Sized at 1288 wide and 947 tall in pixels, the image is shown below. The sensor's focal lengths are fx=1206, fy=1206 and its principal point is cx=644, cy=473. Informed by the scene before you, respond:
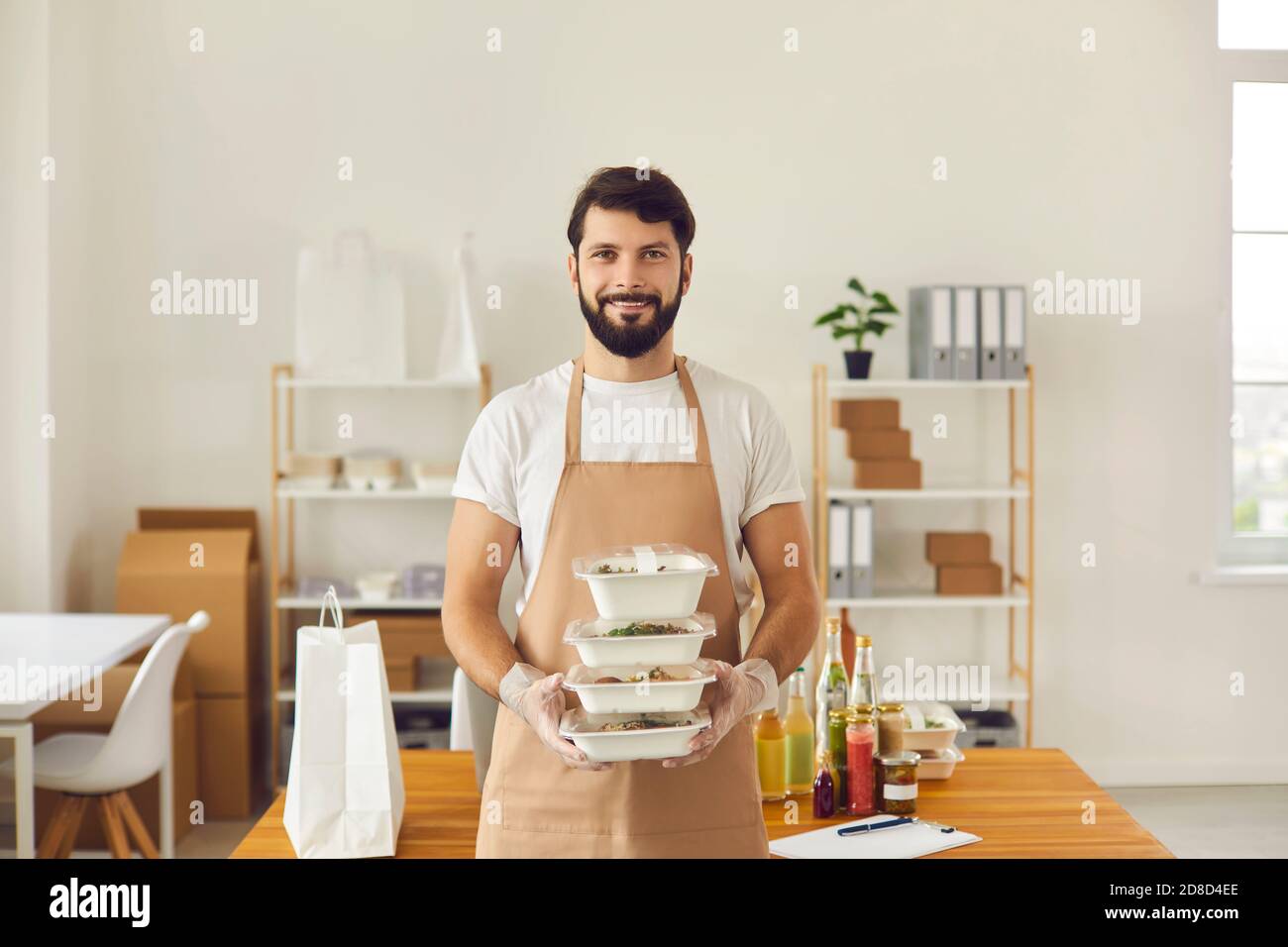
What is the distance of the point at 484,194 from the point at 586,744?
129 inches

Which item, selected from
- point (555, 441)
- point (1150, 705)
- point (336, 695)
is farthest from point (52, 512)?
point (1150, 705)

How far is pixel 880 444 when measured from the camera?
402 cm

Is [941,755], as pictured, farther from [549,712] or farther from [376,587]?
[376,587]

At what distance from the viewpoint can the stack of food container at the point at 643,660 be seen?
1.23m

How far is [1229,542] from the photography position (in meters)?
4.50

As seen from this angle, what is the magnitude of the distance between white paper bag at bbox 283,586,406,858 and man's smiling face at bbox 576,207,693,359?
0.59 m

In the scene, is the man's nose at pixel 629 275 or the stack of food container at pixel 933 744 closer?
the man's nose at pixel 629 275

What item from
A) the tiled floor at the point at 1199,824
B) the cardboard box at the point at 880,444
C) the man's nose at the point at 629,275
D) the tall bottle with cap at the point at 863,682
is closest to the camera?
the man's nose at the point at 629,275

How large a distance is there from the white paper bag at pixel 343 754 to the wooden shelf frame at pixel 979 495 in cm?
246

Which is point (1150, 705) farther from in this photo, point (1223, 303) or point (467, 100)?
point (467, 100)

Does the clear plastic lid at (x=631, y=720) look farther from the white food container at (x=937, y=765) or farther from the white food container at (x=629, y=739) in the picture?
the white food container at (x=937, y=765)

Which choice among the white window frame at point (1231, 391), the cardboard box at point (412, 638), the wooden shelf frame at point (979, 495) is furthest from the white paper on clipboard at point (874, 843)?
the white window frame at point (1231, 391)

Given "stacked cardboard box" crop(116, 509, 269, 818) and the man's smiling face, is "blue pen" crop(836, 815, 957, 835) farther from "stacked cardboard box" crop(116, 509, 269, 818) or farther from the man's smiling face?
"stacked cardboard box" crop(116, 509, 269, 818)

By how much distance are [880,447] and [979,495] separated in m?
0.36
